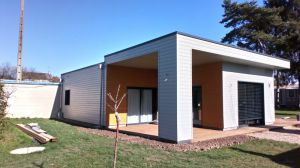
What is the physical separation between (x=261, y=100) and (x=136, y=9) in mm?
8432

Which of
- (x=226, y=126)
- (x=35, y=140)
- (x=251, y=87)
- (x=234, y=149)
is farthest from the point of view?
(x=251, y=87)

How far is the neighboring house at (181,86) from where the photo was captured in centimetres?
811

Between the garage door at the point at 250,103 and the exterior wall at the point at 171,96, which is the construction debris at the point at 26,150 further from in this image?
the garage door at the point at 250,103

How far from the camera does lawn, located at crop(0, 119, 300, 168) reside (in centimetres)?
549

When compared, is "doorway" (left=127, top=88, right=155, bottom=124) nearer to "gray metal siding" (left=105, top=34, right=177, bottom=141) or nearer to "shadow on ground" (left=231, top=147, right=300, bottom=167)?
"gray metal siding" (left=105, top=34, right=177, bottom=141)

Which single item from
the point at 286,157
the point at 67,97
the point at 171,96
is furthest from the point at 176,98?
the point at 67,97

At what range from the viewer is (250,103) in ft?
41.4

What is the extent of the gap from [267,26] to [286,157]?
893 inches

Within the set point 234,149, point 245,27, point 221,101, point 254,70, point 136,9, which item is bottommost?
point 234,149

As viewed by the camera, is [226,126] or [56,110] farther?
[56,110]

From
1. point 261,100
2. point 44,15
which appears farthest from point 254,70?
point 44,15

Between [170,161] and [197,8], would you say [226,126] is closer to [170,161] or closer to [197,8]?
[170,161]

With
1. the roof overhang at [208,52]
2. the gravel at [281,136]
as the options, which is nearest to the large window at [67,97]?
the roof overhang at [208,52]

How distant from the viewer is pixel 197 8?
15.4 m
